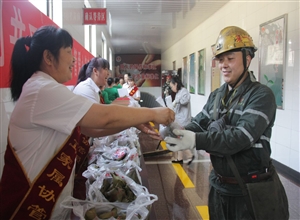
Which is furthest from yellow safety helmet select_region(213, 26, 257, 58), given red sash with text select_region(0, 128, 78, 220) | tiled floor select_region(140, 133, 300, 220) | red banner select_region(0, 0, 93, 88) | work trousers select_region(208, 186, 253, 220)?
tiled floor select_region(140, 133, 300, 220)

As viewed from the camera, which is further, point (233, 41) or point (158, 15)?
point (158, 15)

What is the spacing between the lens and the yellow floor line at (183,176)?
401 centimetres

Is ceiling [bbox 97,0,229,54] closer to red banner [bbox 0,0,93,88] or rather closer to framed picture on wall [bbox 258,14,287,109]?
framed picture on wall [bbox 258,14,287,109]

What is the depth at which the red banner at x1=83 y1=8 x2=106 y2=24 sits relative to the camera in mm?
5539

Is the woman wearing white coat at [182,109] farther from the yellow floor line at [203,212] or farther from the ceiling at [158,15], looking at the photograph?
the ceiling at [158,15]

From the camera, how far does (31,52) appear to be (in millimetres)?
1317

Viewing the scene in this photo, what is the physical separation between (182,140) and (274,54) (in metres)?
3.92

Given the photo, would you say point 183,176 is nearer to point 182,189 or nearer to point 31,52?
point 182,189

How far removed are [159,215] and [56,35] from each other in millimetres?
2476

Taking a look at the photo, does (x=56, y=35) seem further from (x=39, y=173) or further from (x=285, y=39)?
(x=285, y=39)

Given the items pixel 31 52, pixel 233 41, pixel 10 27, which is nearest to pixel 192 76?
pixel 233 41

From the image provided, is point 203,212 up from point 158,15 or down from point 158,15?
down

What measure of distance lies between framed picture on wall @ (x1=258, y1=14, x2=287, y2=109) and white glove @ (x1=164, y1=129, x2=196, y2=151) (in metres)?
3.58

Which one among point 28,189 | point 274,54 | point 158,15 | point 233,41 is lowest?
point 28,189
